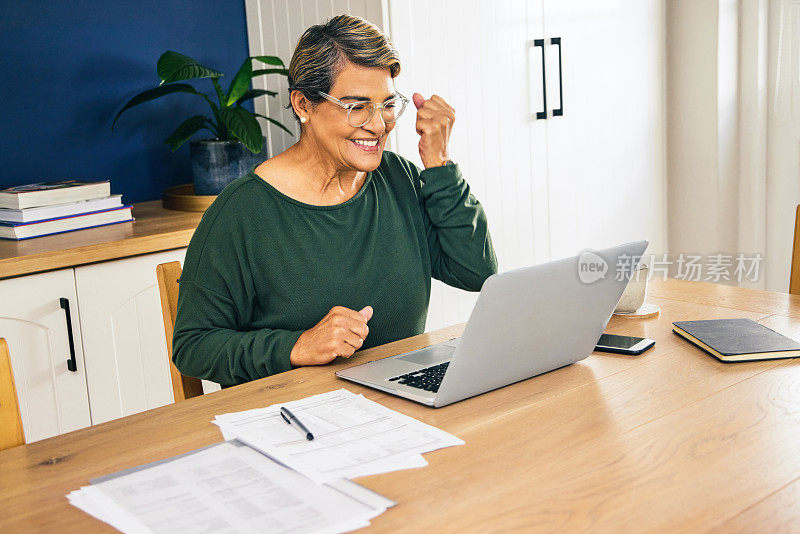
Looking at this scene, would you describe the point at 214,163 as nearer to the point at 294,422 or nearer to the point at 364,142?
the point at 364,142

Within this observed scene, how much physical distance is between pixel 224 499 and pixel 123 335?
55.0 inches

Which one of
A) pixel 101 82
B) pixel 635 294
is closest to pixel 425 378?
pixel 635 294

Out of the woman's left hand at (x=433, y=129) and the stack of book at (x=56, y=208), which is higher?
the woman's left hand at (x=433, y=129)

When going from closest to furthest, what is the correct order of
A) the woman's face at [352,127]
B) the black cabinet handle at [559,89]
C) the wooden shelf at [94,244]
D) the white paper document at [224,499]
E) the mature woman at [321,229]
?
the white paper document at [224,499], the mature woman at [321,229], the woman's face at [352,127], the wooden shelf at [94,244], the black cabinet handle at [559,89]

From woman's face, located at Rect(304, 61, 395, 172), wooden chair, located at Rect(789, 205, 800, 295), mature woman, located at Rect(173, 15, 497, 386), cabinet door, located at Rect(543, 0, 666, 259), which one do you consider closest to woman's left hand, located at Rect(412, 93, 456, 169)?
mature woman, located at Rect(173, 15, 497, 386)

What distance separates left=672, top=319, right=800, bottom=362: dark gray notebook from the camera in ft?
4.17

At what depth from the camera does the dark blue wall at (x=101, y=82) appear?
2438 millimetres

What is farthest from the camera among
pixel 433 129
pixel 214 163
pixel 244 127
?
pixel 214 163

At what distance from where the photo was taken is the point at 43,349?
204 centimetres

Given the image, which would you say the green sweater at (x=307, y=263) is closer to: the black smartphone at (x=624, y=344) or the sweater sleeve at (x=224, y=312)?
the sweater sleeve at (x=224, y=312)

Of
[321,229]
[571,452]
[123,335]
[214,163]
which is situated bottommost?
[123,335]

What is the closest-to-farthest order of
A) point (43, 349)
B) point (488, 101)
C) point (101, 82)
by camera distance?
point (43, 349) → point (101, 82) → point (488, 101)

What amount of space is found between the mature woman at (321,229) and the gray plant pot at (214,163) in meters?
0.85

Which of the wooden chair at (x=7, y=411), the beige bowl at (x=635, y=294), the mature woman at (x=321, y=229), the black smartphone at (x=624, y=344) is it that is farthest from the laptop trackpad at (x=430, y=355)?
the wooden chair at (x=7, y=411)
